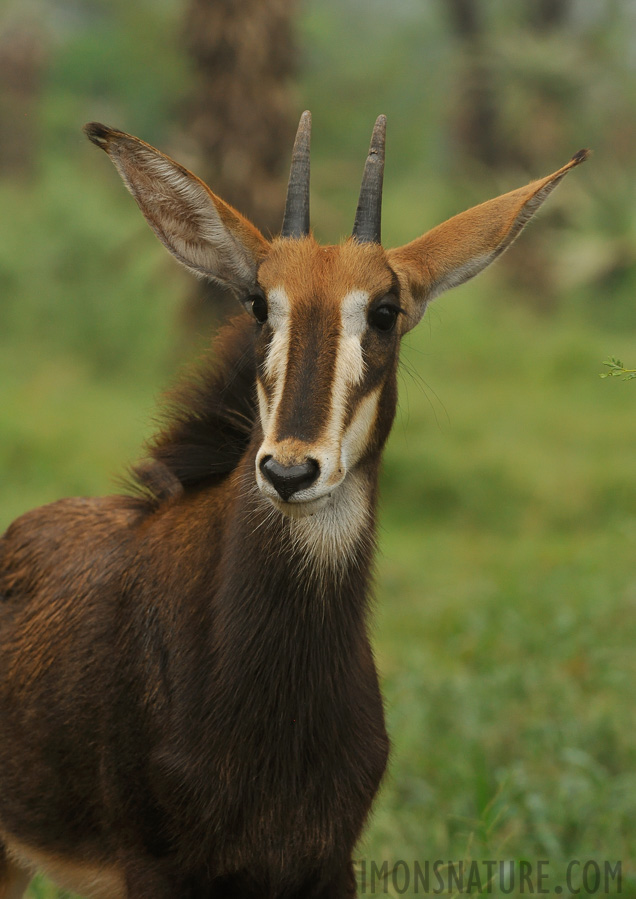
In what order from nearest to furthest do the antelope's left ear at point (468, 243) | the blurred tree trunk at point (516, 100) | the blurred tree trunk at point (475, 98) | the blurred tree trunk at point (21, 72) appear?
the antelope's left ear at point (468, 243), the blurred tree trunk at point (516, 100), the blurred tree trunk at point (475, 98), the blurred tree trunk at point (21, 72)

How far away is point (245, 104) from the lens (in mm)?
11133

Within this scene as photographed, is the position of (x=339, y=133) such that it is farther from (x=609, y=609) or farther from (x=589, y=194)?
(x=609, y=609)

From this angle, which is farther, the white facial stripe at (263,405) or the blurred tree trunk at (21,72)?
the blurred tree trunk at (21,72)

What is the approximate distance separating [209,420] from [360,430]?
0.78m

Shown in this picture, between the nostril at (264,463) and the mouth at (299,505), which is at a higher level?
the nostril at (264,463)

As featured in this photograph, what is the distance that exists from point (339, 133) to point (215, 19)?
1142 cm

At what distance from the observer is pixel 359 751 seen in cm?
359

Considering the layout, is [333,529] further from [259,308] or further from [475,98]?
[475,98]

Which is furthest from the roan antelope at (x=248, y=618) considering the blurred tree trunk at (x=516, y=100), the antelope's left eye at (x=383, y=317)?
the blurred tree trunk at (x=516, y=100)

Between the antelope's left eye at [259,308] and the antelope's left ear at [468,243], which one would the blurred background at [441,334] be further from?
the antelope's left eye at [259,308]

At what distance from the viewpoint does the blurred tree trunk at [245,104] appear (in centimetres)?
1083

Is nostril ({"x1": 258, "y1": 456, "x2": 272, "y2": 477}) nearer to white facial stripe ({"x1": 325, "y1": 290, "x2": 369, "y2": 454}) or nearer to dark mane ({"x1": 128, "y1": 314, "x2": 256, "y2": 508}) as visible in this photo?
white facial stripe ({"x1": 325, "y1": 290, "x2": 369, "y2": 454})

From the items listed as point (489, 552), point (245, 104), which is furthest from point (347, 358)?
point (245, 104)

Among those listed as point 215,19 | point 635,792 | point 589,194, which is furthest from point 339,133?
point 635,792
